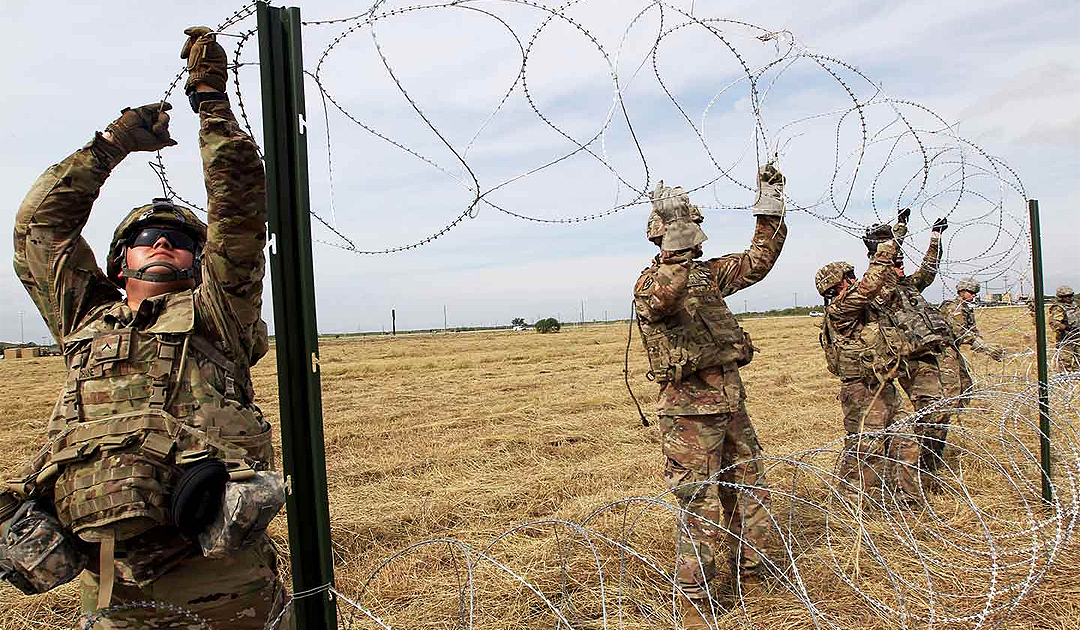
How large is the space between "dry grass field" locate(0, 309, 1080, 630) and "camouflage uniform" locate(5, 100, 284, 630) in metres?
0.98

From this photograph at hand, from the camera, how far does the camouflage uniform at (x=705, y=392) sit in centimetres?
447

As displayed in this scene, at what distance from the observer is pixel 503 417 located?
12711mm

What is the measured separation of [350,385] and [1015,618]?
58.4ft

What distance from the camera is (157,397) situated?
2.69 m

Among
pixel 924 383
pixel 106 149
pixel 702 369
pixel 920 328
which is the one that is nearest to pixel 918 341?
pixel 920 328

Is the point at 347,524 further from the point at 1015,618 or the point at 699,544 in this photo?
the point at 1015,618

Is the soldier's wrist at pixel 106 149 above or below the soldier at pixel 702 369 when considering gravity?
above

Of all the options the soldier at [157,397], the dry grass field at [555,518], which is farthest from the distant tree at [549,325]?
the soldier at [157,397]

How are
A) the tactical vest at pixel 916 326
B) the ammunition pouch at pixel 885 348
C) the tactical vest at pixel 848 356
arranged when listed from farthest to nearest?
1. the tactical vest at pixel 916 326
2. the tactical vest at pixel 848 356
3. the ammunition pouch at pixel 885 348

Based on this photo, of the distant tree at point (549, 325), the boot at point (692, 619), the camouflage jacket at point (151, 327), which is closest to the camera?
the camouflage jacket at point (151, 327)

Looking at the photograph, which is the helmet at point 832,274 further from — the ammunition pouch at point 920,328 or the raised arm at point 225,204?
the raised arm at point 225,204

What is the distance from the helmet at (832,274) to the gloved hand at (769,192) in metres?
2.78

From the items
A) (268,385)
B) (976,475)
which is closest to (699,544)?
(976,475)

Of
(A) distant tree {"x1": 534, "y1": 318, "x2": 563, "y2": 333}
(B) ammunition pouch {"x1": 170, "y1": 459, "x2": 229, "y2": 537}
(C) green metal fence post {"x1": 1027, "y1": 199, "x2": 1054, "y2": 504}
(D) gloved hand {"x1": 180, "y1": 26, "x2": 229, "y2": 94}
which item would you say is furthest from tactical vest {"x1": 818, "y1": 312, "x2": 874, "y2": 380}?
(A) distant tree {"x1": 534, "y1": 318, "x2": 563, "y2": 333}
